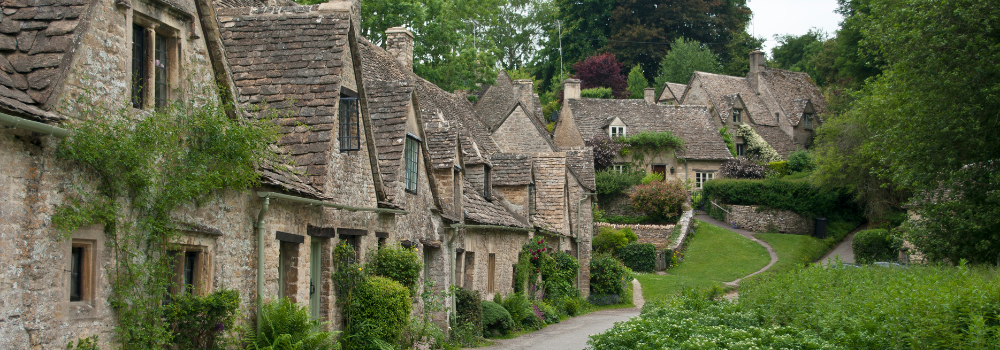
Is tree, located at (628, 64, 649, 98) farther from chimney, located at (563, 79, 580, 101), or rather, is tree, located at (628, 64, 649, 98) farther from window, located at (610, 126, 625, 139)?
window, located at (610, 126, 625, 139)

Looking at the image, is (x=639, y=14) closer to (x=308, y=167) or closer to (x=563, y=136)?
(x=563, y=136)

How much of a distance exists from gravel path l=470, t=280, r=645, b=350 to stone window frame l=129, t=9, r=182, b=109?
735cm

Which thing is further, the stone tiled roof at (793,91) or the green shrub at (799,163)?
the stone tiled roof at (793,91)

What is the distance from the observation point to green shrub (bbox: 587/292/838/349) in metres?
10.4

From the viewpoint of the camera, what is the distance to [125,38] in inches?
332

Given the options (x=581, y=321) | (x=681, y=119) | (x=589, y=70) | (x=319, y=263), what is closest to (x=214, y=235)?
(x=319, y=263)

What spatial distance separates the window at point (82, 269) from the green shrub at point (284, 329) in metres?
2.99

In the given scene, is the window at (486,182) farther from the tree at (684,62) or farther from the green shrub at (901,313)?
the tree at (684,62)

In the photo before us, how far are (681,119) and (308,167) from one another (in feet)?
159

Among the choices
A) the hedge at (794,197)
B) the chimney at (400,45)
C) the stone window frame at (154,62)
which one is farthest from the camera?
the hedge at (794,197)

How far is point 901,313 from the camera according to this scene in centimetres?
949

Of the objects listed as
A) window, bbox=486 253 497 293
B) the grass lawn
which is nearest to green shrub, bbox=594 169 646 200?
the grass lawn

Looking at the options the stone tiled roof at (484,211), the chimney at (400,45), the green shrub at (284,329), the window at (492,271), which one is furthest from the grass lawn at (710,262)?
the green shrub at (284,329)

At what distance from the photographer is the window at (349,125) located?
1341cm
